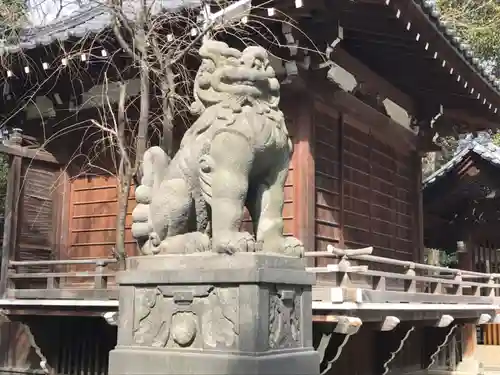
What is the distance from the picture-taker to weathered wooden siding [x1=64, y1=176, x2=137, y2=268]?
1080 cm

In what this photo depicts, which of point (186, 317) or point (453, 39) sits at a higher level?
point (453, 39)

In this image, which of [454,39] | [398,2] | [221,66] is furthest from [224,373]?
[454,39]

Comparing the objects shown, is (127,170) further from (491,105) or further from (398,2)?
(491,105)

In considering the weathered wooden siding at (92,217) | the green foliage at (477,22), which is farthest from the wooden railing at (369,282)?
the green foliage at (477,22)

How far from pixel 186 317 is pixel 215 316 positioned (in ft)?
0.76

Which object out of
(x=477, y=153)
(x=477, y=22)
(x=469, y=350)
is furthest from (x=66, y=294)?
(x=477, y=22)

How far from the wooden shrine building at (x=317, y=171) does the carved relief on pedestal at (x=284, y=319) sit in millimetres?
2688

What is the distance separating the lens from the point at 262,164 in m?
4.81

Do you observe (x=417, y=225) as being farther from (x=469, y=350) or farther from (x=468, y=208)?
(x=468, y=208)

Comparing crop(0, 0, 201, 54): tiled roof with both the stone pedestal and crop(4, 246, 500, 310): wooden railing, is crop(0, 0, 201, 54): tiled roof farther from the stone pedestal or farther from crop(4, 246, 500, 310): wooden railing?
the stone pedestal

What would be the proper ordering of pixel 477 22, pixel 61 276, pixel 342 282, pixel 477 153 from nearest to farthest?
pixel 342 282 → pixel 61 276 → pixel 477 153 → pixel 477 22

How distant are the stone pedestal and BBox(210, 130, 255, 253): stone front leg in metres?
0.22

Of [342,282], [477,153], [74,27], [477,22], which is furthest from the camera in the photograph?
[477,22]

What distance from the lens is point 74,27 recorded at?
9.30 metres
